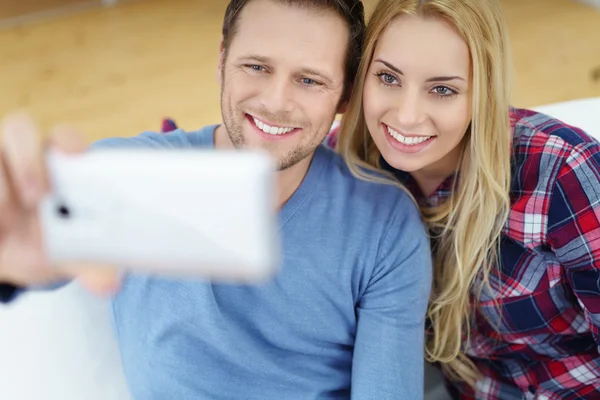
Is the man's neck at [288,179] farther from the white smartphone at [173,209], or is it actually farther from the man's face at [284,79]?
the white smartphone at [173,209]

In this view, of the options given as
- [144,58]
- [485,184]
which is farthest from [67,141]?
[144,58]

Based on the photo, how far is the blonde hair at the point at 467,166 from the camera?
3.52 ft

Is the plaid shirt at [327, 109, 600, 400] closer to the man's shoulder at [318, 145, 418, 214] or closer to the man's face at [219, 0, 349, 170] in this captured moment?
the man's shoulder at [318, 145, 418, 214]

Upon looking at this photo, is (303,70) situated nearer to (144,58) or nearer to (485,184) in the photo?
(485,184)

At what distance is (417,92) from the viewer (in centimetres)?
109

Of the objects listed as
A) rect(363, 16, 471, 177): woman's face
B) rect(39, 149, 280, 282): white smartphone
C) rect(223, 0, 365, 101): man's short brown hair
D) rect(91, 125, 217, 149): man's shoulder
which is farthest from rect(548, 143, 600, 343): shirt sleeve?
rect(39, 149, 280, 282): white smartphone

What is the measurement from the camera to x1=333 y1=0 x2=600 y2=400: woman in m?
1.08

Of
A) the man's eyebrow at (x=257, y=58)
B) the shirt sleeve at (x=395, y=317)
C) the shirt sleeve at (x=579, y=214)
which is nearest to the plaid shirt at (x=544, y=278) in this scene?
the shirt sleeve at (x=579, y=214)

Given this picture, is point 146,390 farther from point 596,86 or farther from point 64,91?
point 596,86

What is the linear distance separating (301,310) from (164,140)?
1.29ft

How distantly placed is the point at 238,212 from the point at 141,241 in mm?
83

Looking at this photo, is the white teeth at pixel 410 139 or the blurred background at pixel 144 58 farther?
the blurred background at pixel 144 58

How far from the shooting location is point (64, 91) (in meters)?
2.98

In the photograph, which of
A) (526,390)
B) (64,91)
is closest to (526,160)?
(526,390)
